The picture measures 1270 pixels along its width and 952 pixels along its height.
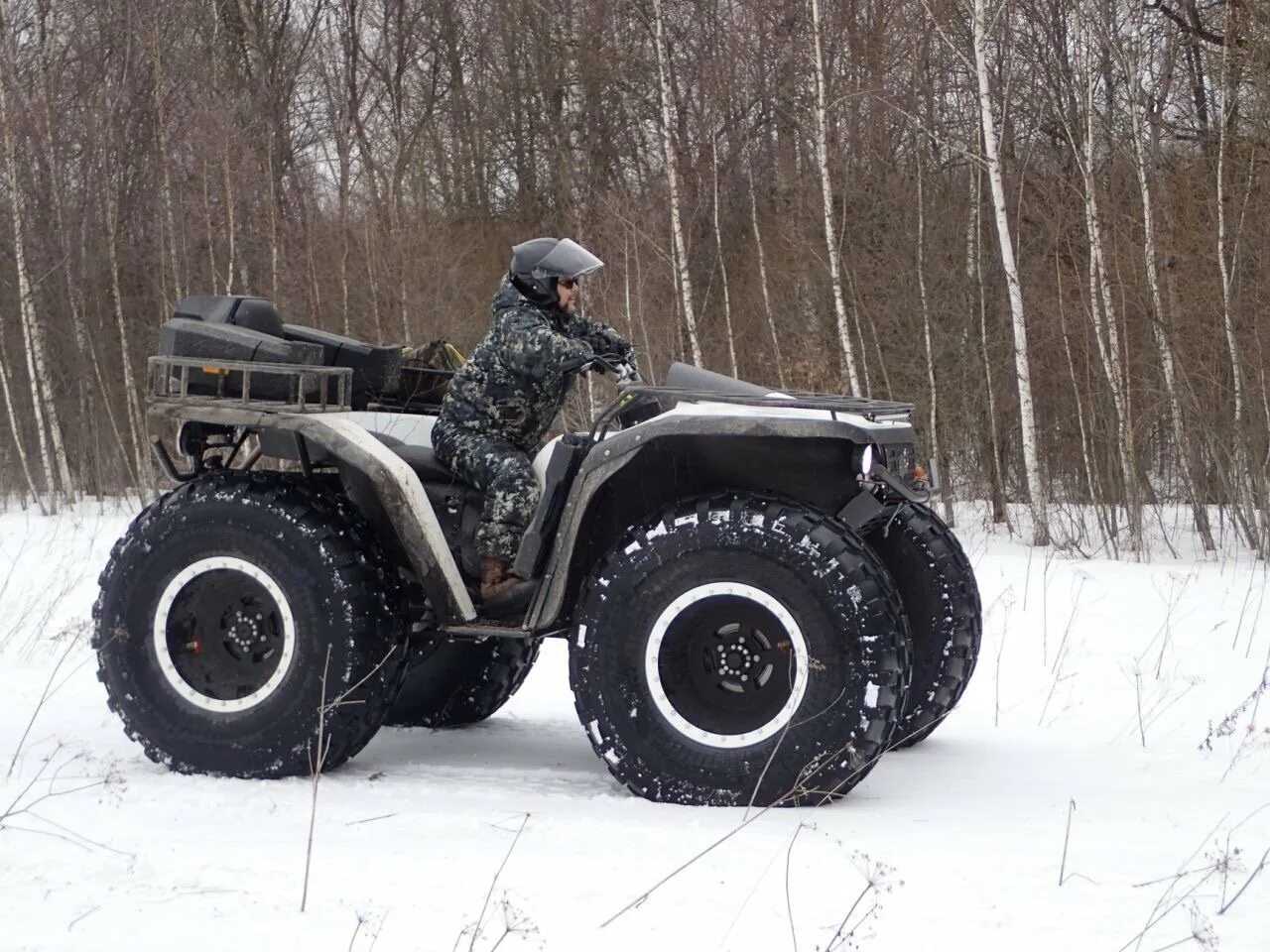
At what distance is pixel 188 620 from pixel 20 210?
18.7 metres

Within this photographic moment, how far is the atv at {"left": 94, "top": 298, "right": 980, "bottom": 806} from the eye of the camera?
185 inches

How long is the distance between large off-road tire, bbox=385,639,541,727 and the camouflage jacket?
1257 mm

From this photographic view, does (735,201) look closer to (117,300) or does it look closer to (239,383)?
(117,300)

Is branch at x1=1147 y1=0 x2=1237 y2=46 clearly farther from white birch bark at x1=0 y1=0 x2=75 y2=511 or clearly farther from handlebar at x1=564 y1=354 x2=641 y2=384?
white birch bark at x1=0 y1=0 x2=75 y2=511

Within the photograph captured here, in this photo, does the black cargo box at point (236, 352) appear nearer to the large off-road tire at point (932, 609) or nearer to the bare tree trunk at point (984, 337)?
the large off-road tire at point (932, 609)

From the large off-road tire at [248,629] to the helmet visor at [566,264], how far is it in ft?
4.00

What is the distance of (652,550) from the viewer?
190 inches

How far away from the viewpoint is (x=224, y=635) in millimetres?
5422

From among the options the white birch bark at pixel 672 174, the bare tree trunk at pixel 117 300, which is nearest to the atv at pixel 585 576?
the white birch bark at pixel 672 174

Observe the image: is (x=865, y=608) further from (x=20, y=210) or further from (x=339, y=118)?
(x=339, y=118)

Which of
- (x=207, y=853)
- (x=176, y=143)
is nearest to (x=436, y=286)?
(x=176, y=143)

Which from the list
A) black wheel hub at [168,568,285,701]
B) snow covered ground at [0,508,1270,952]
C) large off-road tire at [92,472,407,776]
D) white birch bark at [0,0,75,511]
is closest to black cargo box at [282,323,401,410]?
large off-road tire at [92,472,407,776]

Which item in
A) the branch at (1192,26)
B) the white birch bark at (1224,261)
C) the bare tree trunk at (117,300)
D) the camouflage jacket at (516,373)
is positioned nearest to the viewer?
the camouflage jacket at (516,373)

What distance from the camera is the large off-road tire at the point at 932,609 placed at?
5672 mm
